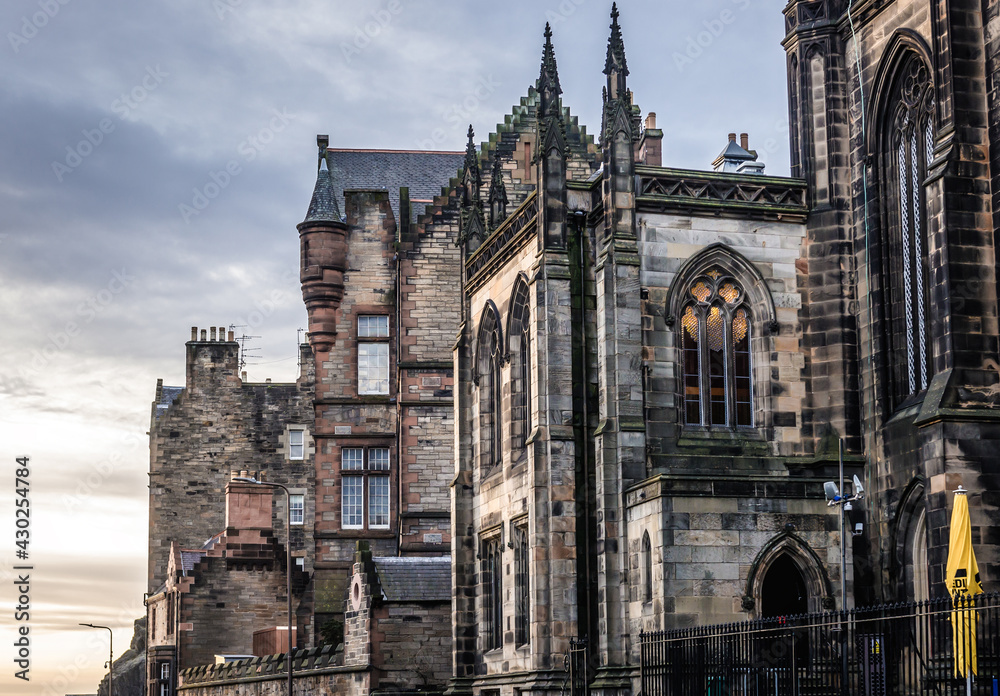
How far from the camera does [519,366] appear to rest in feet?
119

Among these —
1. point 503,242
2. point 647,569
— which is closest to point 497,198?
point 503,242

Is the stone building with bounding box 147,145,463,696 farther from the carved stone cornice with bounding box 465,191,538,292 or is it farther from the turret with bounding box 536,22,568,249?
the turret with bounding box 536,22,568,249

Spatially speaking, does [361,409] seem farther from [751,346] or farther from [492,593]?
[751,346]

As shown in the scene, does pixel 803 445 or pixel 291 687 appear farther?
pixel 291 687

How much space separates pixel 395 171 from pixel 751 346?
89.0ft

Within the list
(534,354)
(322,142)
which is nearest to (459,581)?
(534,354)

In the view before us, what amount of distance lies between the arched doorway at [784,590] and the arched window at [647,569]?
2.12 m

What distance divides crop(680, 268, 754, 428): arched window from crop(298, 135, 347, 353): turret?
21798 millimetres

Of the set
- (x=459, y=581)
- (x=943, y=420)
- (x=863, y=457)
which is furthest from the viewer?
(x=459, y=581)

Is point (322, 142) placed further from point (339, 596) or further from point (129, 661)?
point (129, 661)

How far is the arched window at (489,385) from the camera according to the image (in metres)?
38.3

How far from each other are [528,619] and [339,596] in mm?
17132

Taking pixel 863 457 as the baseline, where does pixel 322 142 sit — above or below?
above

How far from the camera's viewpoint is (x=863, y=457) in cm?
3092
